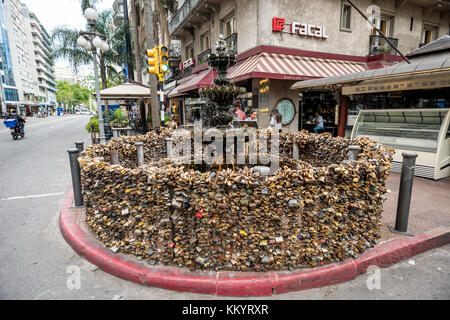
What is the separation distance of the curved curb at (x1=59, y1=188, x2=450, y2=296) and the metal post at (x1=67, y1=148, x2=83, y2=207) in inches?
66.5

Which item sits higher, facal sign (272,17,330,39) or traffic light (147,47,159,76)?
facal sign (272,17,330,39)

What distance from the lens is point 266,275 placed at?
2.61m

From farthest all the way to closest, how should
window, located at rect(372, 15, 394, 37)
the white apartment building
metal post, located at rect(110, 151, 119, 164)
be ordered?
the white apartment building → window, located at rect(372, 15, 394, 37) → metal post, located at rect(110, 151, 119, 164)

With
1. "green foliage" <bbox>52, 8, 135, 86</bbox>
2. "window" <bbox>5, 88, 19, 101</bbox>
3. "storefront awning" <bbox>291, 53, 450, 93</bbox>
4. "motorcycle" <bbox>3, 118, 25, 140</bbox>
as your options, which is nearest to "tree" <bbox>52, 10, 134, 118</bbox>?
"green foliage" <bbox>52, 8, 135, 86</bbox>

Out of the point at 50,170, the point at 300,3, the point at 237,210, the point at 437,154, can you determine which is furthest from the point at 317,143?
the point at 300,3

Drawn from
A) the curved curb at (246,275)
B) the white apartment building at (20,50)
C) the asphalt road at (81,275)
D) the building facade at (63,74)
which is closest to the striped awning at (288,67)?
the curved curb at (246,275)

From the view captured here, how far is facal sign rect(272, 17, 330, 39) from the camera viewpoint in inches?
432

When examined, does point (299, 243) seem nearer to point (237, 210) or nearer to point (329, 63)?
point (237, 210)

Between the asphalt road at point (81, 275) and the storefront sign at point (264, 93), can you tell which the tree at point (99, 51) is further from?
the asphalt road at point (81, 275)

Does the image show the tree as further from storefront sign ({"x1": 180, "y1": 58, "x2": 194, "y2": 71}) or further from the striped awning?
the striped awning

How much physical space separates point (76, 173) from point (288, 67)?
9300mm

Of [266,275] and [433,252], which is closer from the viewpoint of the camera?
[266,275]

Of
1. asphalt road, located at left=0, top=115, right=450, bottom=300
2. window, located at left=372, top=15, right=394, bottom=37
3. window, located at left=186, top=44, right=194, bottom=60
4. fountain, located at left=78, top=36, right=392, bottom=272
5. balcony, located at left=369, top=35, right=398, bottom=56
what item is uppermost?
window, located at left=186, top=44, right=194, bottom=60
